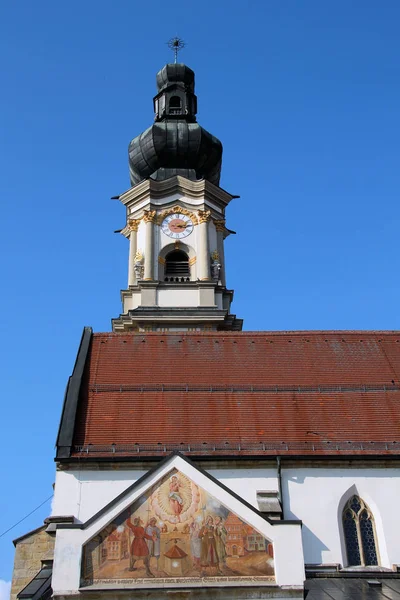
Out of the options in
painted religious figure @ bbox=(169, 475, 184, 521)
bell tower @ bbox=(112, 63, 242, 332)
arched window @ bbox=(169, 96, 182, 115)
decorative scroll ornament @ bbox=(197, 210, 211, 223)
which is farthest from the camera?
arched window @ bbox=(169, 96, 182, 115)

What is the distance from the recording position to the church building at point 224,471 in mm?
13484

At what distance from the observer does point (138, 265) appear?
96.2 feet

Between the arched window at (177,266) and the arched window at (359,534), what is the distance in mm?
14876

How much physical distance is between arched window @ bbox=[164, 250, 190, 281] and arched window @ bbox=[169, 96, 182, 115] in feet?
27.7

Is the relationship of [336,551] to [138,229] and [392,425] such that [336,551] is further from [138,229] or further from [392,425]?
[138,229]

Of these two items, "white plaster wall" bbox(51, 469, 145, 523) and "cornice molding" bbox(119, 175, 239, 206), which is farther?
"cornice molding" bbox(119, 175, 239, 206)

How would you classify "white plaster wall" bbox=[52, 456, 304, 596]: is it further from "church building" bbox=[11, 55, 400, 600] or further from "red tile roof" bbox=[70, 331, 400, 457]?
"red tile roof" bbox=[70, 331, 400, 457]

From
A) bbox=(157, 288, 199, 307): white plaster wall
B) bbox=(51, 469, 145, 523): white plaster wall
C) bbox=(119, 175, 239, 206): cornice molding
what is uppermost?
bbox=(119, 175, 239, 206): cornice molding

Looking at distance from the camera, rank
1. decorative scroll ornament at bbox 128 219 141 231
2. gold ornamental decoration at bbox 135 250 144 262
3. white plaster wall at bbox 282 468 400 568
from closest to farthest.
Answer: white plaster wall at bbox 282 468 400 568 → gold ornamental decoration at bbox 135 250 144 262 → decorative scroll ornament at bbox 128 219 141 231

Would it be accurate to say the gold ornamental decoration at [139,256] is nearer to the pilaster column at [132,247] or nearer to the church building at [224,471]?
the pilaster column at [132,247]

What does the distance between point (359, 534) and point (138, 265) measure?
Answer: 16.0m

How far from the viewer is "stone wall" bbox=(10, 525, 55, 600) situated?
1620 centimetres

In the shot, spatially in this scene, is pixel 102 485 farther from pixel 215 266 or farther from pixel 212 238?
pixel 212 238

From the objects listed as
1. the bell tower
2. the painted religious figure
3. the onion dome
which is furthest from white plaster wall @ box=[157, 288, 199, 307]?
the painted religious figure
